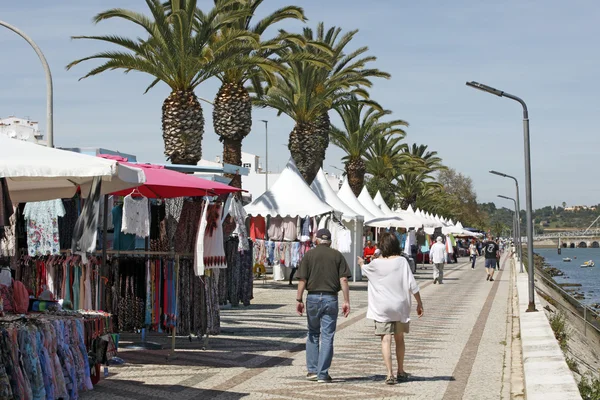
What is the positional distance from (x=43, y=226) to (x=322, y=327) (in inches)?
169

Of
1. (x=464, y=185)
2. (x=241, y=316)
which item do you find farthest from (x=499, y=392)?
(x=464, y=185)

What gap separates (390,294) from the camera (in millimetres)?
9938

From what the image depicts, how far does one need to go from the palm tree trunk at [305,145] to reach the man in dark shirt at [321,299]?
83.0ft

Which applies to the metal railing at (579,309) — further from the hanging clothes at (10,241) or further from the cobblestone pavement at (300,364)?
the hanging clothes at (10,241)

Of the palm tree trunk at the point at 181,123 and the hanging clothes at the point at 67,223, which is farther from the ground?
the palm tree trunk at the point at 181,123

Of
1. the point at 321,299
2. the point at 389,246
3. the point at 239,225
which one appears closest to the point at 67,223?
the point at 321,299

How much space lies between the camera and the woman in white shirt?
9.91 meters

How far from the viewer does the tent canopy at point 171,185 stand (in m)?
11.7

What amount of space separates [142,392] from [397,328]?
2860 mm

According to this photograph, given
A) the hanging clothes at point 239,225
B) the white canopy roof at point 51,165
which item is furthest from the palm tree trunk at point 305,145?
the white canopy roof at point 51,165

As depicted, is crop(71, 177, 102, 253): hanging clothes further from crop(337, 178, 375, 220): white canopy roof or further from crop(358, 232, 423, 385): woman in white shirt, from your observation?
crop(337, 178, 375, 220): white canopy roof

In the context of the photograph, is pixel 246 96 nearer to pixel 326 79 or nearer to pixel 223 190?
pixel 326 79

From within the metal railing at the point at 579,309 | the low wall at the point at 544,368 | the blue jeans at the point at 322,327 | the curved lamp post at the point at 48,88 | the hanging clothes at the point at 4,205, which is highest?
the curved lamp post at the point at 48,88

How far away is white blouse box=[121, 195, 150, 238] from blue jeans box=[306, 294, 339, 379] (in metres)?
3.73
